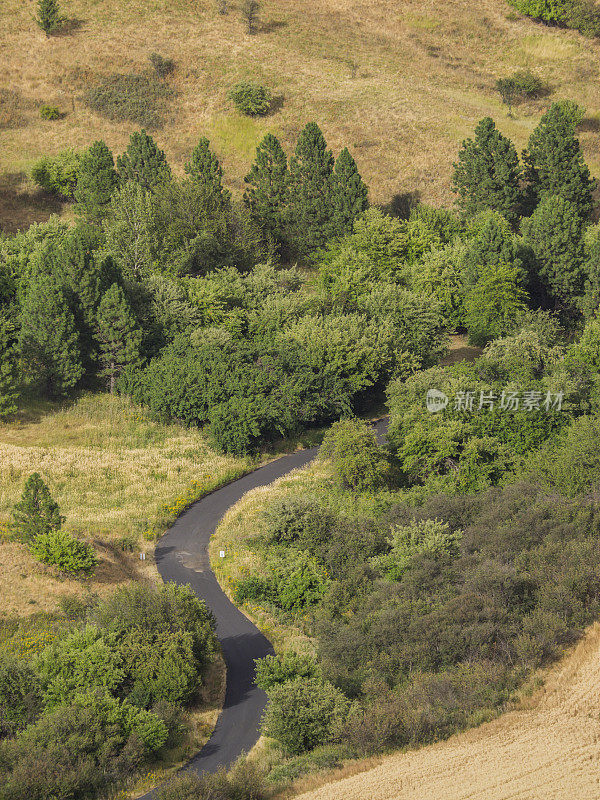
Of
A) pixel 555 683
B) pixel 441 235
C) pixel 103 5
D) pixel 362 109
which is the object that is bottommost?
pixel 555 683

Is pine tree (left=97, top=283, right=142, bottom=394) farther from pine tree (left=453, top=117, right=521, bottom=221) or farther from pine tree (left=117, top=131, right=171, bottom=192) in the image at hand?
pine tree (left=453, top=117, right=521, bottom=221)

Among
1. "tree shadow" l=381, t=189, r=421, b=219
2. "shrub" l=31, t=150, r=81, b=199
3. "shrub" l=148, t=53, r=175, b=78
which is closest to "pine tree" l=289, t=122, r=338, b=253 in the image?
"tree shadow" l=381, t=189, r=421, b=219

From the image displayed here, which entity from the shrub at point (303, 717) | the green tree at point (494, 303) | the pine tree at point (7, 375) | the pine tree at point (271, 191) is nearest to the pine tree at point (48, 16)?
the pine tree at point (271, 191)

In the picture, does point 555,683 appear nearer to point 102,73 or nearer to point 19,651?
point 19,651

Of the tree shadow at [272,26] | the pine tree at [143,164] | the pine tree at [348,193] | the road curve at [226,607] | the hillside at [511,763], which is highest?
the tree shadow at [272,26]

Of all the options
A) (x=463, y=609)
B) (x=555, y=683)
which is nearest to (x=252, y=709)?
(x=463, y=609)

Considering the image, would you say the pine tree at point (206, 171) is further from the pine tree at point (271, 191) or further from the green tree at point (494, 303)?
the green tree at point (494, 303)

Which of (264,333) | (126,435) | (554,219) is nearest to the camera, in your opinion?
(126,435)
